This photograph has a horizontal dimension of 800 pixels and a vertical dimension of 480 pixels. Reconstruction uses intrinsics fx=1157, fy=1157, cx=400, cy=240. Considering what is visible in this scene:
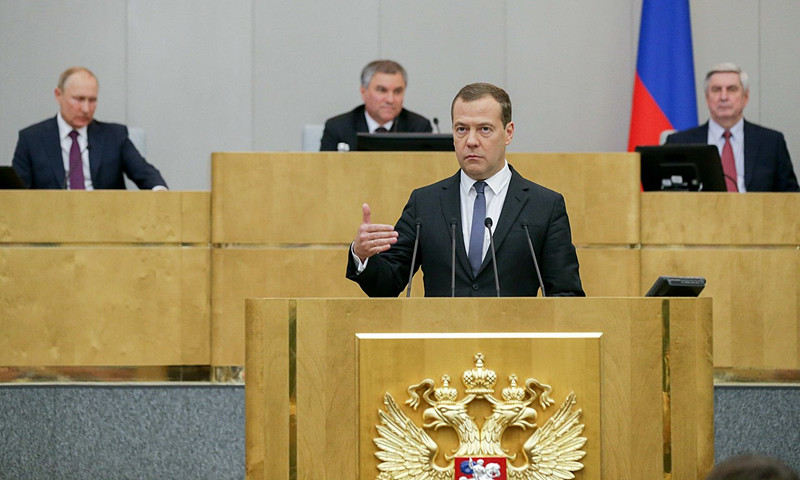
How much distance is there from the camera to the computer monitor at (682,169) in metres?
5.50

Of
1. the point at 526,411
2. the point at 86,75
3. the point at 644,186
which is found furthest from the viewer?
the point at 86,75

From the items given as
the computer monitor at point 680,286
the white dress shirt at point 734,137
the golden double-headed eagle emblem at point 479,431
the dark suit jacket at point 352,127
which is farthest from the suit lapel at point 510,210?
the white dress shirt at point 734,137

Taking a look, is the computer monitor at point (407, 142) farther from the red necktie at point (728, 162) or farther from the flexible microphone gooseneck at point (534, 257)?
the red necktie at point (728, 162)

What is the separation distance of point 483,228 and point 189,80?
15.9ft

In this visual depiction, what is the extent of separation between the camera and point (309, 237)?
5.14 m

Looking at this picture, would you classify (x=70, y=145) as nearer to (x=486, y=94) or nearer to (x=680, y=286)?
(x=486, y=94)

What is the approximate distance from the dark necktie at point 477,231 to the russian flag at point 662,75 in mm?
4240

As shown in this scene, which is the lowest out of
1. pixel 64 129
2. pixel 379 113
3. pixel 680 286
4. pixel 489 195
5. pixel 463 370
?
pixel 463 370

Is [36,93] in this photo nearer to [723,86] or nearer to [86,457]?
[86,457]

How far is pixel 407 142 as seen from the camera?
5336 millimetres

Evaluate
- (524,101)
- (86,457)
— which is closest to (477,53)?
(524,101)

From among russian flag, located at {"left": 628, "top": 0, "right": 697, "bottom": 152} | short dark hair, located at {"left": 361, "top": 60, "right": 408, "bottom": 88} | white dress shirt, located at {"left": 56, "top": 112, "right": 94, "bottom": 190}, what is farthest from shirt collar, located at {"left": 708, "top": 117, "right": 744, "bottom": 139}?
white dress shirt, located at {"left": 56, "top": 112, "right": 94, "bottom": 190}

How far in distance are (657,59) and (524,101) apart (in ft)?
3.12

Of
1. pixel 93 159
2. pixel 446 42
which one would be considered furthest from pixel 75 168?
pixel 446 42
